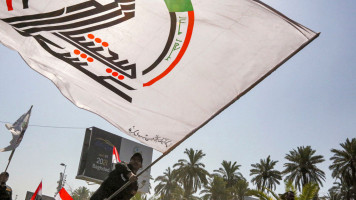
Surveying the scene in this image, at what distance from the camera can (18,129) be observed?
9.51 m

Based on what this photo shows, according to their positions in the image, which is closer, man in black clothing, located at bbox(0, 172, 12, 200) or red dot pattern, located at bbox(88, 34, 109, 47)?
red dot pattern, located at bbox(88, 34, 109, 47)

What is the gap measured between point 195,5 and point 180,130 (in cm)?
150

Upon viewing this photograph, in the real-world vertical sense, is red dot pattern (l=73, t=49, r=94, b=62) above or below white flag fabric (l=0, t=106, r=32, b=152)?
below

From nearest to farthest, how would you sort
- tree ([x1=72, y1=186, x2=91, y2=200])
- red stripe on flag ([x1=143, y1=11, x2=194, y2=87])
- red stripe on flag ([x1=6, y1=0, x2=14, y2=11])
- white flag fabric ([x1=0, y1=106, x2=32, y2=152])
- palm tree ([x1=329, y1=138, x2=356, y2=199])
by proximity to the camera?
red stripe on flag ([x1=6, y1=0, x2=14, y2=11]), red stripe on flag ([x1=143, y1=11, x2=194, y2=87]), white flag fabric ([x1=0, y1=106, x2=32, y2=152]), palm tree ([x1=329, y1=138, x2=356, y2=199]), tree ([x1=72, y1=186, x2=91, y2=200])

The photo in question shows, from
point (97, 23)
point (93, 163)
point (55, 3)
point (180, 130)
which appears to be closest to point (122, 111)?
point (180, 130)

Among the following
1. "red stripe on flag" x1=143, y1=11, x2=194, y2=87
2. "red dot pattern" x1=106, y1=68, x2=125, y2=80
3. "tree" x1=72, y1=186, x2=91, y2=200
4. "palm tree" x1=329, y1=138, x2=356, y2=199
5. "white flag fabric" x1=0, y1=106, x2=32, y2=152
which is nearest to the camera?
"red stripe on flag" x1=143, y1=11, x2=194, y2=87

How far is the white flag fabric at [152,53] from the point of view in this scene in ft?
11.3

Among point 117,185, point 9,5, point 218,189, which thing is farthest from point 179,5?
point 218,189

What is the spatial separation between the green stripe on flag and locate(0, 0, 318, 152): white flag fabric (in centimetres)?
1

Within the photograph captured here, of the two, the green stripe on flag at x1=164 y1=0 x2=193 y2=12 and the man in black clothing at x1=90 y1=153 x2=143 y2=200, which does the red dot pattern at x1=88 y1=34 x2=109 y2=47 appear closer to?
the green stripe on flag at x1=164 y1=0 x2=193 y2=12

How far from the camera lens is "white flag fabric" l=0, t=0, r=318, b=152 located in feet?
11.3

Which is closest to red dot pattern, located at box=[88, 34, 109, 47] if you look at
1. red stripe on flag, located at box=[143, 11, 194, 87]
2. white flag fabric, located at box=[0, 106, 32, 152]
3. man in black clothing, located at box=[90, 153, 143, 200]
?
red stripe on flag, located at box=[143, 11, 194, 87]

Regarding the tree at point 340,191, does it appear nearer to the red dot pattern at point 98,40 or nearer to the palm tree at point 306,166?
the palm tree at point 306,166

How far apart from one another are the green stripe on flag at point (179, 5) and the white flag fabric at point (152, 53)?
0.04ft
